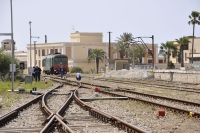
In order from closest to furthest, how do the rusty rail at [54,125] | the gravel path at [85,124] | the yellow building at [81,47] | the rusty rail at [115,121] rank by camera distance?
the rusty rail at [115,121] → the rusty rail at [54,125] → the gravel path at [85,124] → the yellow building at [81,47]

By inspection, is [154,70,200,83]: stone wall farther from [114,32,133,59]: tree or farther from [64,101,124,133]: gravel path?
[114,32,133,59]: tree

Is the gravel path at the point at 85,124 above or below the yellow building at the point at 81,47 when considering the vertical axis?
below

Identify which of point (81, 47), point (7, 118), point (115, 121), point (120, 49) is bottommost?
point (7, 118)

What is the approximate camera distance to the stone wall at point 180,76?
151ft

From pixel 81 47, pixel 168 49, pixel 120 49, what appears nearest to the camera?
pixel 168 49

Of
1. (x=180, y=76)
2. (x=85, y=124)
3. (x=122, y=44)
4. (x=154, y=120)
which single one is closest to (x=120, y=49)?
(x=122, y=44)

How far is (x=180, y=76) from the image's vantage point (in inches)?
1939

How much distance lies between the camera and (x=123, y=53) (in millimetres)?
117812

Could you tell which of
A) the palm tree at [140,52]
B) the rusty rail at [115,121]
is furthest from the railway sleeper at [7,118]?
the palm tree at [140,52]

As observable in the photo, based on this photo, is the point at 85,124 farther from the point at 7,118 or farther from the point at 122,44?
the point at 122,44

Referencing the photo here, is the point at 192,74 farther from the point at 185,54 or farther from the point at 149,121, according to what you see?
the point at 185,54

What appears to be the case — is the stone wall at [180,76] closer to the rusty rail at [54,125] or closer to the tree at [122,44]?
the rusty rail at [54,125]

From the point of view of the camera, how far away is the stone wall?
45.9m

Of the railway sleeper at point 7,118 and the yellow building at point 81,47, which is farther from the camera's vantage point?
the yellow building at point 81,47
